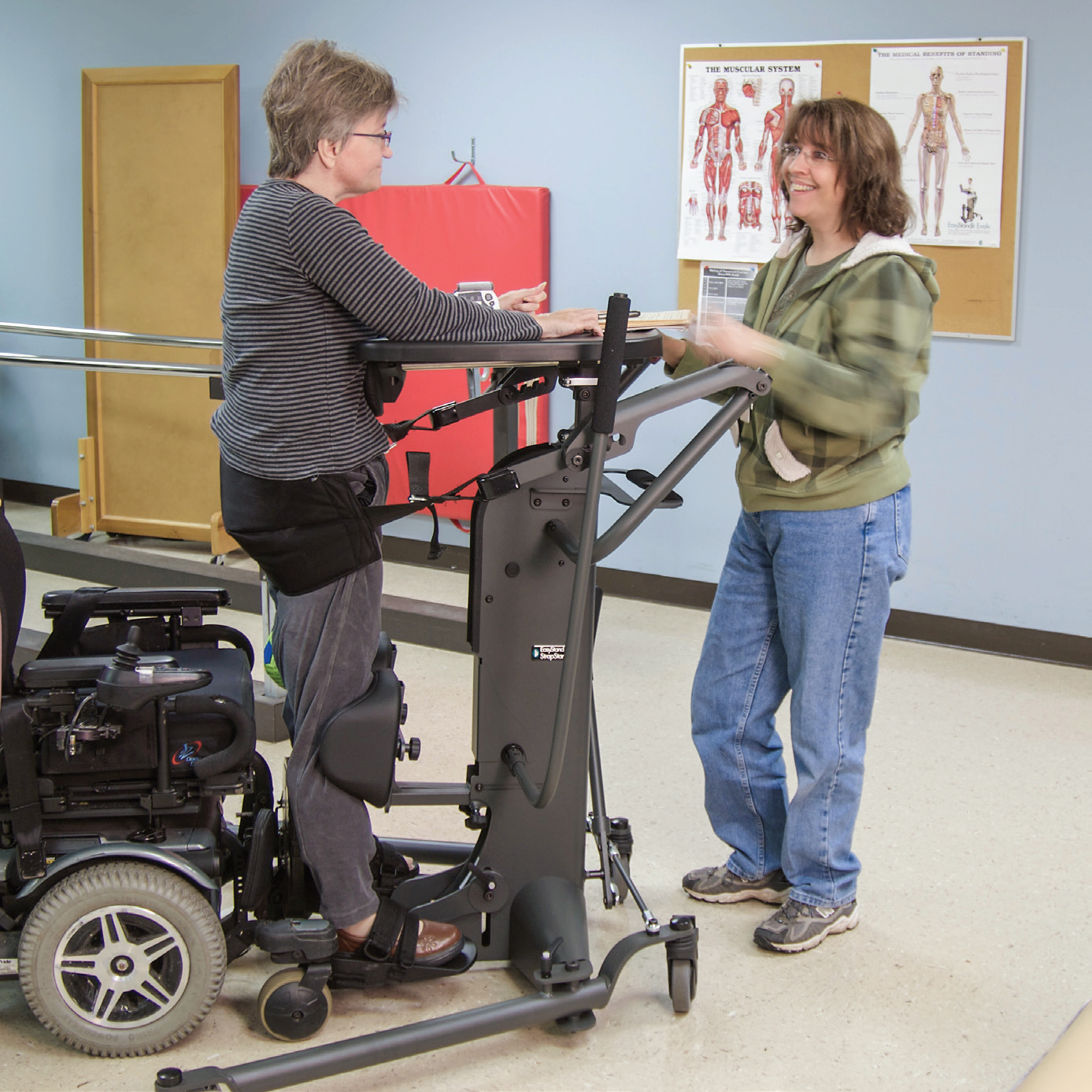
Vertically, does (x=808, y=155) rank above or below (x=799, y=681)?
above

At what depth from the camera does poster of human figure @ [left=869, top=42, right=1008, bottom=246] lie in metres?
3.95

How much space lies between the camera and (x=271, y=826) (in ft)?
7.13

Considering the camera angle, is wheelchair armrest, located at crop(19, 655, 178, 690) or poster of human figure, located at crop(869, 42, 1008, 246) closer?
wheelchair armrest, located at crop(19, 655, 178, 690)

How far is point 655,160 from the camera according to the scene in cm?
450

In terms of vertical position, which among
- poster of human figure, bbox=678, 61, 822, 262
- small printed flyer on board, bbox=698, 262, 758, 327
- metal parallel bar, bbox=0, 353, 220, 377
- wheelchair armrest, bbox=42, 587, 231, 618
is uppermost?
poster of human figure, bbox=678, 61, 822, 262

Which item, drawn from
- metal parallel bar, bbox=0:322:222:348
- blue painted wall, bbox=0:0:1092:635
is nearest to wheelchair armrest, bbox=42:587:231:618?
metal parallel bar, bbox=0:322:222:348

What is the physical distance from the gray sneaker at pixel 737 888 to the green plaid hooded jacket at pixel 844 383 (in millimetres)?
814

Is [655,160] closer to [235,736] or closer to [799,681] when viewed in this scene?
[799,681]

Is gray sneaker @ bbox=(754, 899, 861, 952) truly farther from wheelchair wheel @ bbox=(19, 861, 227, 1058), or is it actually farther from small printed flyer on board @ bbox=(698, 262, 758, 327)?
small printed flyer on board @ bbox=(698, 262, 758, 327)

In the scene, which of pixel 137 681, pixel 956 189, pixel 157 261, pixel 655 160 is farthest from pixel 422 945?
pixel 157 261

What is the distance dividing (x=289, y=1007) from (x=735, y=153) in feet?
10.8

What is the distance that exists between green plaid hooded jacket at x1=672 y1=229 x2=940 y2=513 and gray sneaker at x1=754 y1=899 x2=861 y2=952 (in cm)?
81

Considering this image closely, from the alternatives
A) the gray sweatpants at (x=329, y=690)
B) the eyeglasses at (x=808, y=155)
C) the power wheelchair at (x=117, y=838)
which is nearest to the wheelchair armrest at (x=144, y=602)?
the power wheelchair at (x=117, y=838)

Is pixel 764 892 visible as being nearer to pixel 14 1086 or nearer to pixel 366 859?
pixel 366 859
